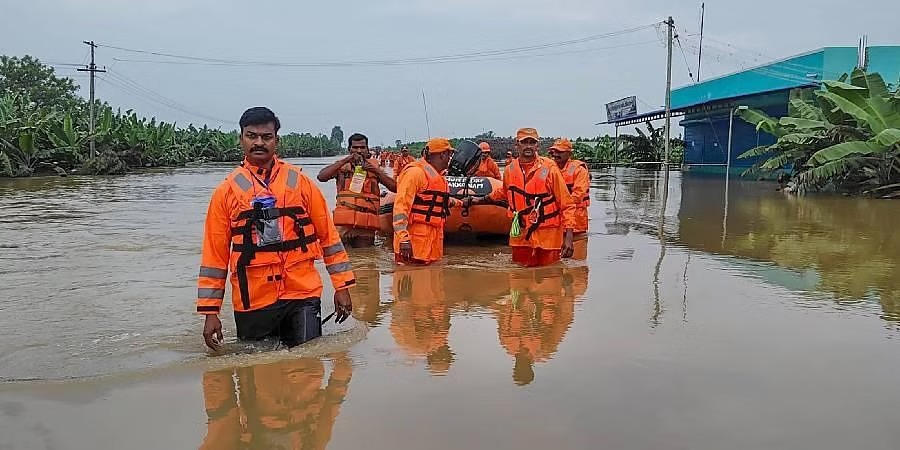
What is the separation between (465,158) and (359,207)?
141 cm

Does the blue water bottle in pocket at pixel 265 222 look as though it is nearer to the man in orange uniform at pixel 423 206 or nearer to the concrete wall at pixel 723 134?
the man in orange uniform at pixel 423 206

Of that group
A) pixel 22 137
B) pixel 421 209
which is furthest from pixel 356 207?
pixel 22 137

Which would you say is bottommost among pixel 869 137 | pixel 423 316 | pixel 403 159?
pixel 423 316

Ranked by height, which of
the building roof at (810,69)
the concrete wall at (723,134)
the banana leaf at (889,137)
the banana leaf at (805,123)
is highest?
the building roof at (810,69)

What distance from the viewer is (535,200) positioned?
24.3ft

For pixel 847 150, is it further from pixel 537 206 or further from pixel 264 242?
pixel 264 242

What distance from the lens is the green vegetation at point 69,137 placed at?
1112 inches

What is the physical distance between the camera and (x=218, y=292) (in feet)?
13.4

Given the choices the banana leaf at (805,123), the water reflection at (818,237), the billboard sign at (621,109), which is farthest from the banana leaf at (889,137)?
the billboard sign at (621,109)

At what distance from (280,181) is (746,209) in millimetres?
13109

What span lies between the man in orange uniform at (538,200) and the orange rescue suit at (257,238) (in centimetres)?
339

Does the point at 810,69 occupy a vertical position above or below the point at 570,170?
above

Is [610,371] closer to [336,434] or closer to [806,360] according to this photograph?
[806,360]

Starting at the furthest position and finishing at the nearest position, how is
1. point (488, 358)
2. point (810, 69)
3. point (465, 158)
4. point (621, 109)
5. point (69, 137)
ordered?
point (621, 109) < point (69, 137) < point (810, 69) < point (465, 158) < point (488, 358)
